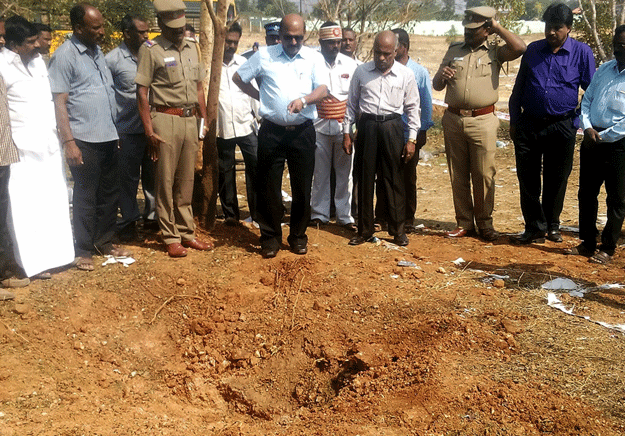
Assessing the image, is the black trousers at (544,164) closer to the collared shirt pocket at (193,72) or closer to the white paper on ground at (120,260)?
the collared shirt pocket at (193,72)

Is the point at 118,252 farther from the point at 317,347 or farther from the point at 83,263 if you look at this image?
the point at 317,347

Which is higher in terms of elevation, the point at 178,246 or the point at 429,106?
the point at 429,106

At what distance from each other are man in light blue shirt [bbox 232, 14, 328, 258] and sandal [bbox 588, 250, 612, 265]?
257 centimetres

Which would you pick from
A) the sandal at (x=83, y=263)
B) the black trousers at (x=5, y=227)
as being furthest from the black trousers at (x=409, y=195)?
the black trousers at (x=5, y=227)

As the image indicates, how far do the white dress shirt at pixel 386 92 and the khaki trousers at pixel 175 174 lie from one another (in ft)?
5.11

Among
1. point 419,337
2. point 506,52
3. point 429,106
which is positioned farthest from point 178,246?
point 506,52

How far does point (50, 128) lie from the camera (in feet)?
17.2

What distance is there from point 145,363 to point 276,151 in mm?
2095

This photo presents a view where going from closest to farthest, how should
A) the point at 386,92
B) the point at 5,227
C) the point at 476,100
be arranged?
1. the point at 5,227
2. the point at 386,92
3. the point at 476,100

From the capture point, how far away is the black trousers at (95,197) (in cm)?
544

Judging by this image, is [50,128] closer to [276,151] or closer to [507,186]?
[276,151]

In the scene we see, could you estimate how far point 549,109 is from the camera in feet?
19.5

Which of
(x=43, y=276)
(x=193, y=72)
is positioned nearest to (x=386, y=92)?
(x=193, y=72)

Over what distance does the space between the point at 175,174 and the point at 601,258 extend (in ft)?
12.7
